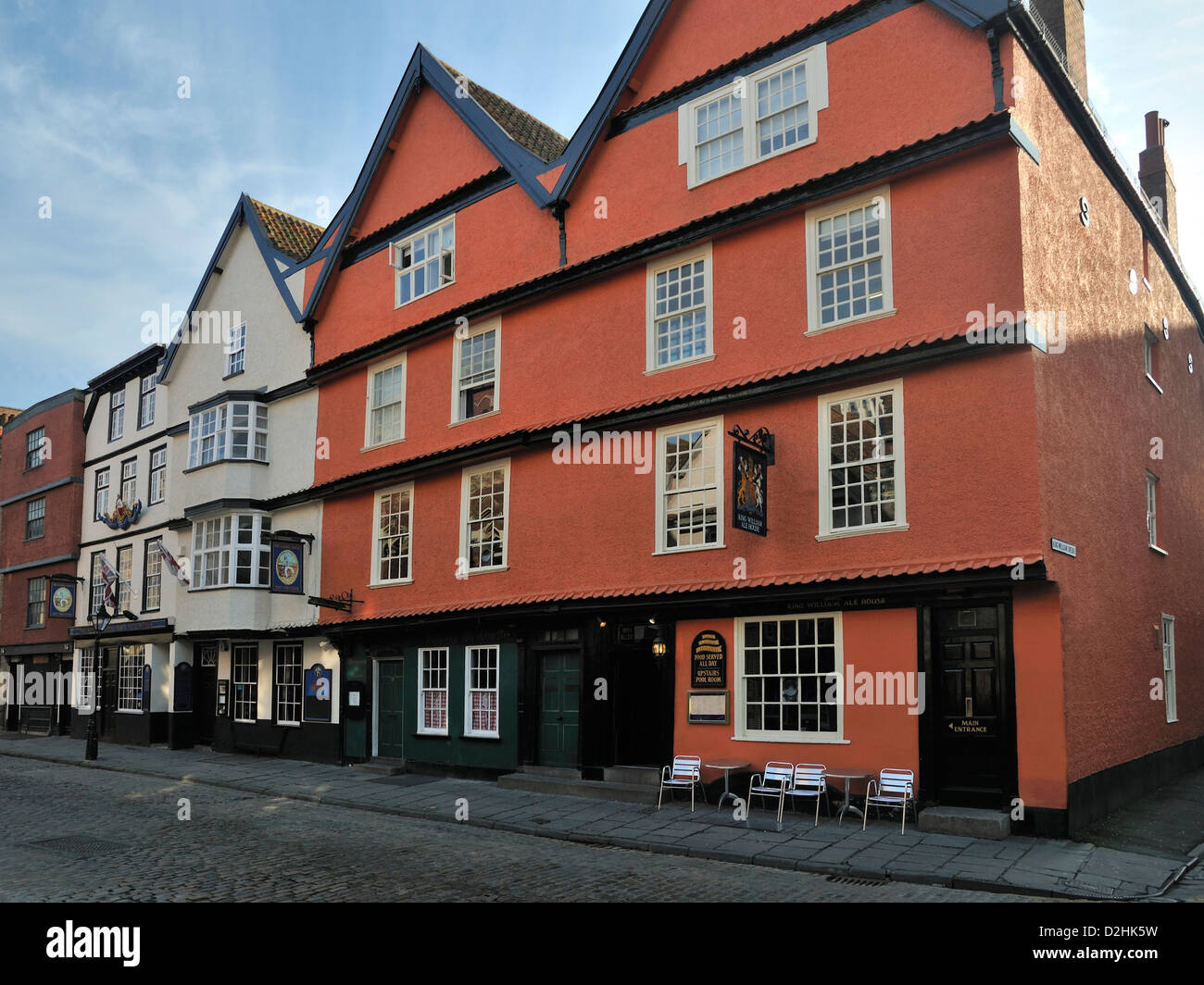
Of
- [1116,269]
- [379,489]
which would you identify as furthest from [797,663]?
[379,489]

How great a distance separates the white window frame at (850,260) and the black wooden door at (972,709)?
449cm

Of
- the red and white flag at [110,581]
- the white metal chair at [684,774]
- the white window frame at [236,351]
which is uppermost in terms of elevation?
the white window frame at [236,351]

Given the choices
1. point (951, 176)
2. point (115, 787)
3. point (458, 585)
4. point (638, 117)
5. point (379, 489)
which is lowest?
point (115, 787)

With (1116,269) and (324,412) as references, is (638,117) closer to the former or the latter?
(1116,269)

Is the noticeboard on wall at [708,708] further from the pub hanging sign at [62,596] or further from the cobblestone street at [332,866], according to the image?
the pub hanging sign at [62,596]

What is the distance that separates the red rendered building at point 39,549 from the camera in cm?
3475

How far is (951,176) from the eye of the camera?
46.6 ft

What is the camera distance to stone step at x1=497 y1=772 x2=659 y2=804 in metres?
16.1

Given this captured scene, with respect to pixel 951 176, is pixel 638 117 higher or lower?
higher

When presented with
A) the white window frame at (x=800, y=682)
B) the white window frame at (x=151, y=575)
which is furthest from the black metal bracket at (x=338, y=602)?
the white window frame at (x=800, y=682)

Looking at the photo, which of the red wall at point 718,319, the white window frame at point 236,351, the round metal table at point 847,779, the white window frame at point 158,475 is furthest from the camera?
the white window frame at point 158,475
